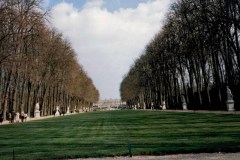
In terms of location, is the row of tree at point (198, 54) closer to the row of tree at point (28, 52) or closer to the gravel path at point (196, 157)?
the row of tree at point (28, 52)

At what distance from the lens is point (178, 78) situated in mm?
88438

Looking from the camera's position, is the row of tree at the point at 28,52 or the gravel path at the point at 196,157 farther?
the row of tree at the point at 28,52

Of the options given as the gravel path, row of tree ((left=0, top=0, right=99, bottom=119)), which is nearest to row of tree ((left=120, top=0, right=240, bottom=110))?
row of tree ((left=0, top=0, right=99, bottom=119))

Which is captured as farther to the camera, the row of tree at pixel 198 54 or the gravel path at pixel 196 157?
the row of tree at pixel 198 54

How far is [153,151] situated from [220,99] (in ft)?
131

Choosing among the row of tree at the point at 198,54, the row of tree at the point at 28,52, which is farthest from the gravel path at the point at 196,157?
the row of tree at the point at 28,52

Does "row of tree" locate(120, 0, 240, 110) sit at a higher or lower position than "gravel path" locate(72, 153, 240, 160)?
higher

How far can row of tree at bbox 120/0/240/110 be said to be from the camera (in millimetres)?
43656

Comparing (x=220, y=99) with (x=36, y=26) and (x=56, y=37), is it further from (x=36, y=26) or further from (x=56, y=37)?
(x=56, y=37)

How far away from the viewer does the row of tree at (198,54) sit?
143ft

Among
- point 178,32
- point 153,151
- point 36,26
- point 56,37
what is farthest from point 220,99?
point 153,151

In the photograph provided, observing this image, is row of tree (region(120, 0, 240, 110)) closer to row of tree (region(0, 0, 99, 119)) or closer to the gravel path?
row of tree (region(0, 0, 99, 119))

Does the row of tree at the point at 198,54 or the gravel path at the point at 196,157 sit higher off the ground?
the row of tree at the point at 198,54

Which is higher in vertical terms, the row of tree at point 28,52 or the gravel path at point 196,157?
the row of tree at point 28,52
